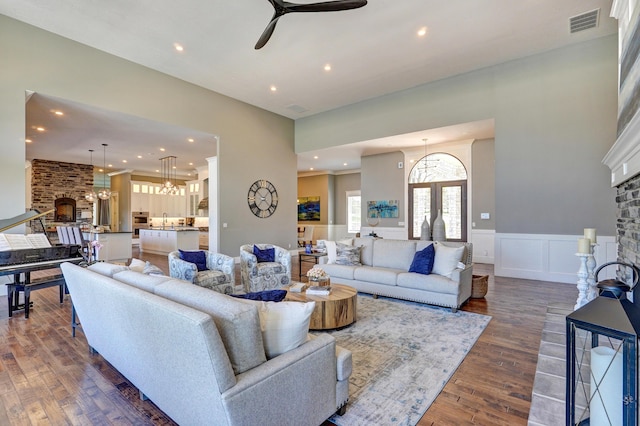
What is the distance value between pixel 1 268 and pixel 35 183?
31.7 ft

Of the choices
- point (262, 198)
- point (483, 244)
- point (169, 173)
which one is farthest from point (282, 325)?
point (169, 173)

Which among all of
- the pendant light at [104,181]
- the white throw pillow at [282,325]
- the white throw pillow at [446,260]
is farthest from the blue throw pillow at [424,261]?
the pendant light at [104,181]

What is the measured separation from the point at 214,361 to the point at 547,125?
6865 mm

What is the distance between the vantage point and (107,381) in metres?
2.38

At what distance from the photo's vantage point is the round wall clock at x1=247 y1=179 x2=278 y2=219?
27.1 ft

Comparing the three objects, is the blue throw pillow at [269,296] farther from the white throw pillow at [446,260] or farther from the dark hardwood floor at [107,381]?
the white throw pillow at [446,260]

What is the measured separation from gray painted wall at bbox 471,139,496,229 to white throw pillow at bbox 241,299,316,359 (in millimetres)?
7357

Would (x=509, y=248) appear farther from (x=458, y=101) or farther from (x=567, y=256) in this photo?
(x=458, y=101)

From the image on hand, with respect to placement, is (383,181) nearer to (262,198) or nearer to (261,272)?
(262,198)

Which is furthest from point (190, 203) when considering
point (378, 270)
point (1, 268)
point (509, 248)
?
point (509, 248)

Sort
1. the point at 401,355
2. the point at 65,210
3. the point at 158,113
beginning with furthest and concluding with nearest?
1. the point at 65,210
2. the point at 158,113
3. the point at 401,355

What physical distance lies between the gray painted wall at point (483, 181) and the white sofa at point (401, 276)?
366 centimetres

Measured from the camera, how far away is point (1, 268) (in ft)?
11.7

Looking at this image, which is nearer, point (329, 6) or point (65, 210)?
point (329, 6)
